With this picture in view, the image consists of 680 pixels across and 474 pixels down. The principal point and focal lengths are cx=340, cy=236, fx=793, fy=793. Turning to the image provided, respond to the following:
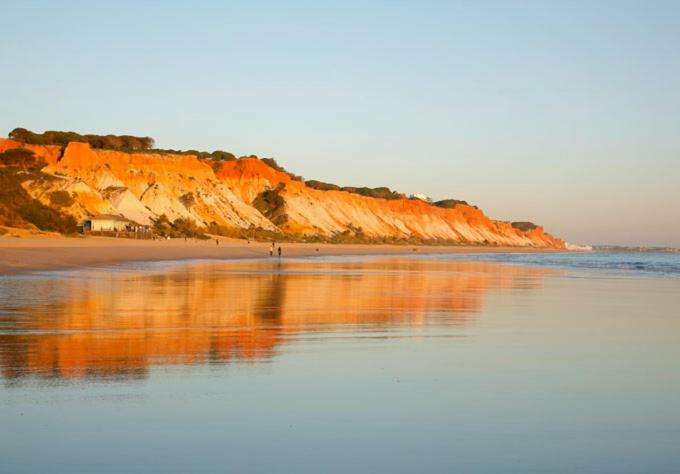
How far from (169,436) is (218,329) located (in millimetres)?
5428

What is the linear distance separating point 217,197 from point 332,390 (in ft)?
249

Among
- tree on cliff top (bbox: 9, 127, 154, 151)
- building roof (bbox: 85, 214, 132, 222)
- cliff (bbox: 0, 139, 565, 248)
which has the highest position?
tree on cliff top (bbox: 9, 127, 154, 151)

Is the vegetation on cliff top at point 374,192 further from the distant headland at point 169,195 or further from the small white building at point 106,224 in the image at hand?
the small white building at point 106,224

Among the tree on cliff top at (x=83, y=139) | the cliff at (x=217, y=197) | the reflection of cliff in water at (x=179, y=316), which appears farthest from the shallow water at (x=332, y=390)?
the tree on cliff top at (x=83, y=139)

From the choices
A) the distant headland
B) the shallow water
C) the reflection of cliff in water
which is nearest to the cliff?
the distant headland

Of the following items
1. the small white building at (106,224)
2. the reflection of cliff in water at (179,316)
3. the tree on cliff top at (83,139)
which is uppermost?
the tree on cliff top at (83,139)

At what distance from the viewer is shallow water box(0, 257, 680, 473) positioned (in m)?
4.66

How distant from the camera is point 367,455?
15.4 ft

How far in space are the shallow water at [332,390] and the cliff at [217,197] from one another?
48.7 metres

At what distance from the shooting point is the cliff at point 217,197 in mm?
65312

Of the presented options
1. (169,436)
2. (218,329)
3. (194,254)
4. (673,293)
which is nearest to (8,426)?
(169,436)

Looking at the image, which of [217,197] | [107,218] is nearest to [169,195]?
[217,197]

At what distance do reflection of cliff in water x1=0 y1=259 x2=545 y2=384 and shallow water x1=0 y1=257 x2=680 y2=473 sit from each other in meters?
0.06

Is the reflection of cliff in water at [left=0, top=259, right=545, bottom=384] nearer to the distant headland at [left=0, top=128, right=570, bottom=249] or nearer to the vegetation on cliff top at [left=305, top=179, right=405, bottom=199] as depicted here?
the distant headland at [left=0, top=128, right=570, bottom=249]
